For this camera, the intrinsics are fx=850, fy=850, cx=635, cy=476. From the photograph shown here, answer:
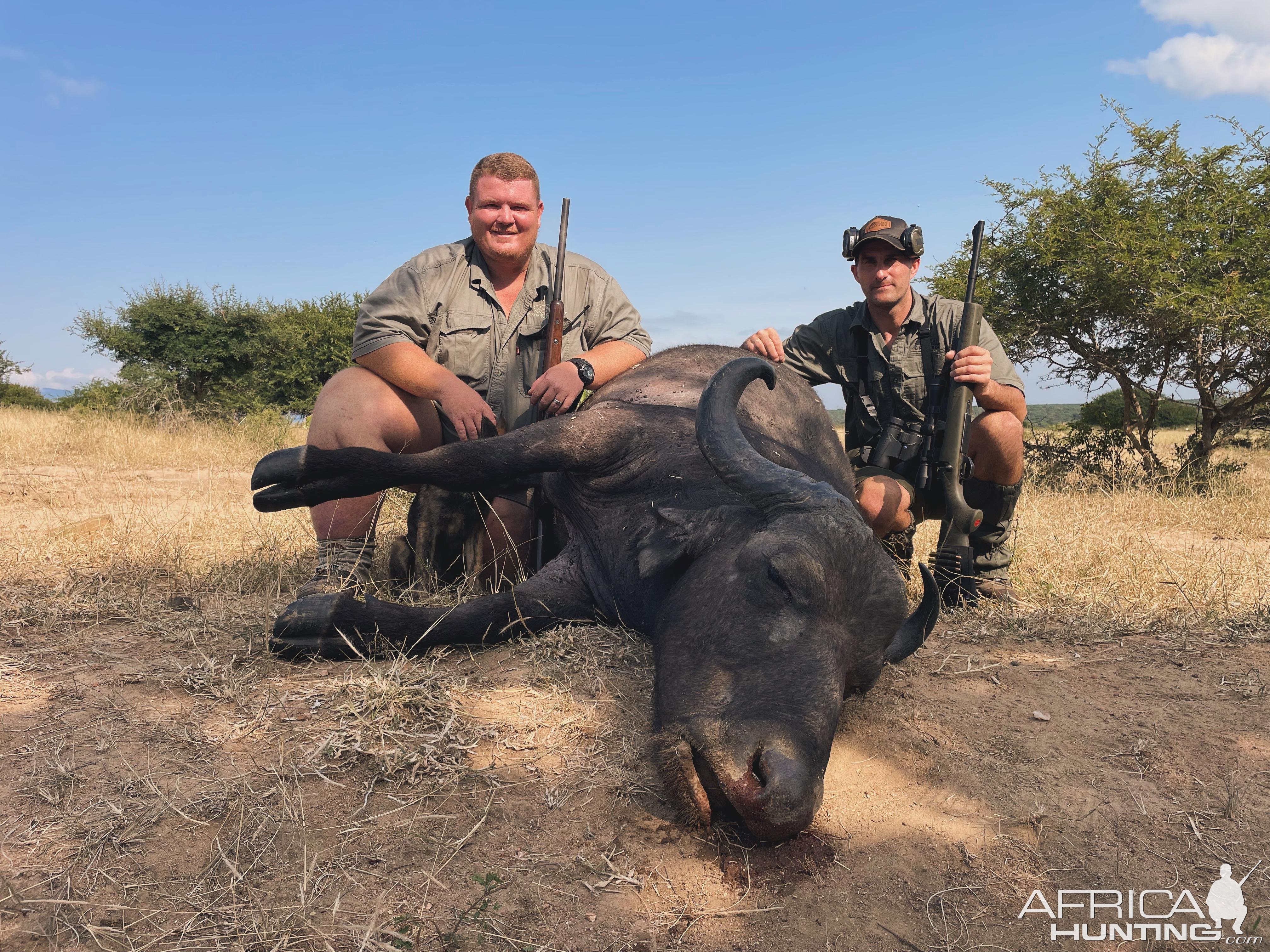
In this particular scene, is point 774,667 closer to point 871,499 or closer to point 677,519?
point 677,519

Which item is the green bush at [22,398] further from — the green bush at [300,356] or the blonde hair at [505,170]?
the blonde hair at [505,170]

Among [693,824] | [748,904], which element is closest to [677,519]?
[693,824]

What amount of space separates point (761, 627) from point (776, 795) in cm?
56

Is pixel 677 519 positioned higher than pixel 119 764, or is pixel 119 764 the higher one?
pixel 677 519

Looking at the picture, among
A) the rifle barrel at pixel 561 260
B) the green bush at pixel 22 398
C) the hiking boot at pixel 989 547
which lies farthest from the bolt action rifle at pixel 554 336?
the green bush at pixel 22 398

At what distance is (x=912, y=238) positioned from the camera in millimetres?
5105

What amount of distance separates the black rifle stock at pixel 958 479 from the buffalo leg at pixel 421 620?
223 centimetres

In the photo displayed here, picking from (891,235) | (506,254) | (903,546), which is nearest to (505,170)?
(506,254)

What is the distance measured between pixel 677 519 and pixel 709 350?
2.11m

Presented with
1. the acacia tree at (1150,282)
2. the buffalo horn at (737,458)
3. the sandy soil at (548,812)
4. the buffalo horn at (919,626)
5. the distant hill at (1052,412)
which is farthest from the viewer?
the distant hill at (1052,412)

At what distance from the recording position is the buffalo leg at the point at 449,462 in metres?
3.43

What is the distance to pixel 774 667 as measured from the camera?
231 centimetres

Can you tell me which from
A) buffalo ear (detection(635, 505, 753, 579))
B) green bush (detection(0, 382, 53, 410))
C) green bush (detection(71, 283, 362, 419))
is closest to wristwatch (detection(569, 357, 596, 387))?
buffalo ear (detection(635, 505, 753, 579))

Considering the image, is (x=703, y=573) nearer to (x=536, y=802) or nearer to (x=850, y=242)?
(x=536, y=802)
